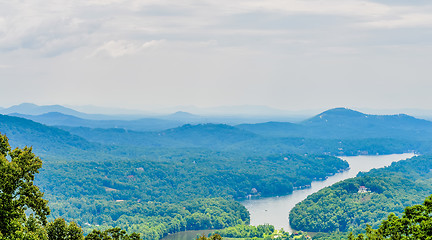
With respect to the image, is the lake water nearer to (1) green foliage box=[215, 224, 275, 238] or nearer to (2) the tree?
(1) green foliage box=[215, 224, 275, 238]

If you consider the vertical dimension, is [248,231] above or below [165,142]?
below

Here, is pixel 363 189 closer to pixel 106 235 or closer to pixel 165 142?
pixel 106 235

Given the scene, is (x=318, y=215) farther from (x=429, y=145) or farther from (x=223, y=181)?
(x=429, y=145)

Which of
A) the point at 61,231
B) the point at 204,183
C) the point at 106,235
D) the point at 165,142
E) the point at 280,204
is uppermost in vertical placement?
the point at 61,231

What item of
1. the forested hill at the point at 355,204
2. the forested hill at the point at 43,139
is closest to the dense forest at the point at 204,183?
the forested hill at the point at 355,204

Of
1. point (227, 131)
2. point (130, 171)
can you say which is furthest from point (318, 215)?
point (227, 131)

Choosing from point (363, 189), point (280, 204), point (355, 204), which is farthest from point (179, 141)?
point (355, 204)
